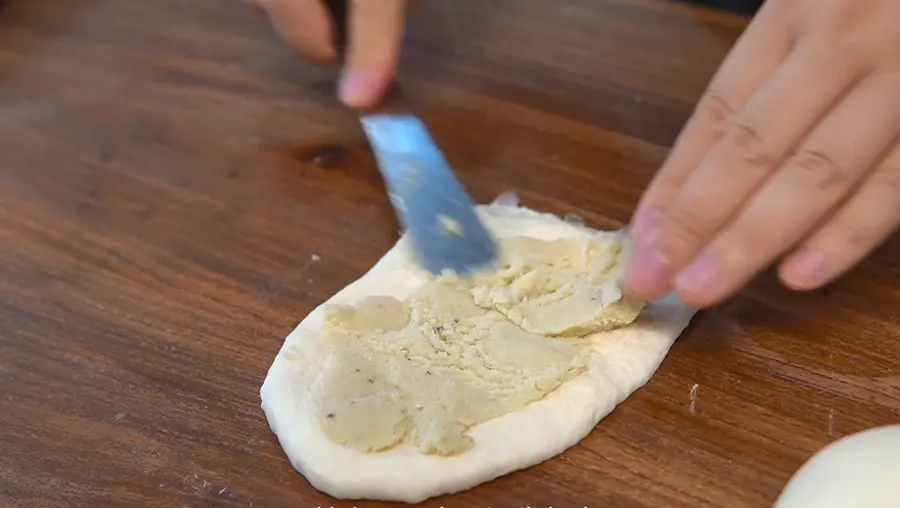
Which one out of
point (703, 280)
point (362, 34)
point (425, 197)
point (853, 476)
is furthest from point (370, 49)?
point (853, 476)

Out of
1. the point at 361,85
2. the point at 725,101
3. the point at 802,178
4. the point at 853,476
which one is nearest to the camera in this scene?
the point at 853,476

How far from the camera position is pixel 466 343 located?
92 centimetres

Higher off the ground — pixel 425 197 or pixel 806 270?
pixel 806 270

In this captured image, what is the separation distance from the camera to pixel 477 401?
2.85 feet

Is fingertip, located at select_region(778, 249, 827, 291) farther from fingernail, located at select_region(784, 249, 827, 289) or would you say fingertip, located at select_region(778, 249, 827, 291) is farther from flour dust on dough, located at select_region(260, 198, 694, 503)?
flour dust on dough, located at select_region(260, 198, 694, 503)

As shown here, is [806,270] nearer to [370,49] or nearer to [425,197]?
[425,197]

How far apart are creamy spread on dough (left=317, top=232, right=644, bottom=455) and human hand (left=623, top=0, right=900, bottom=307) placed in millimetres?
88

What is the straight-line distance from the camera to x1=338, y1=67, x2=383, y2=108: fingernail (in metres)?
1.05

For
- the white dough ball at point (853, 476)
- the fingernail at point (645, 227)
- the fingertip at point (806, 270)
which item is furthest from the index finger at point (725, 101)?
the white dough ball at point (853, 476)

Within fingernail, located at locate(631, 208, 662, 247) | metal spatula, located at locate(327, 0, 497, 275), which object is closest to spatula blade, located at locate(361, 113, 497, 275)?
metal spatula, located at locate(327, 0, 497, 275)

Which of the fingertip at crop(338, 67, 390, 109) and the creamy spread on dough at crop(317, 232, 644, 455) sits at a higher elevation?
the fingertip at crop(338, 67, 390, 109)

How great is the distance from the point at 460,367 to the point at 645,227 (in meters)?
0.24

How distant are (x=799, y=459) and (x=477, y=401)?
31cm

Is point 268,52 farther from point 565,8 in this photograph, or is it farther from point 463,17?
point 565,8
